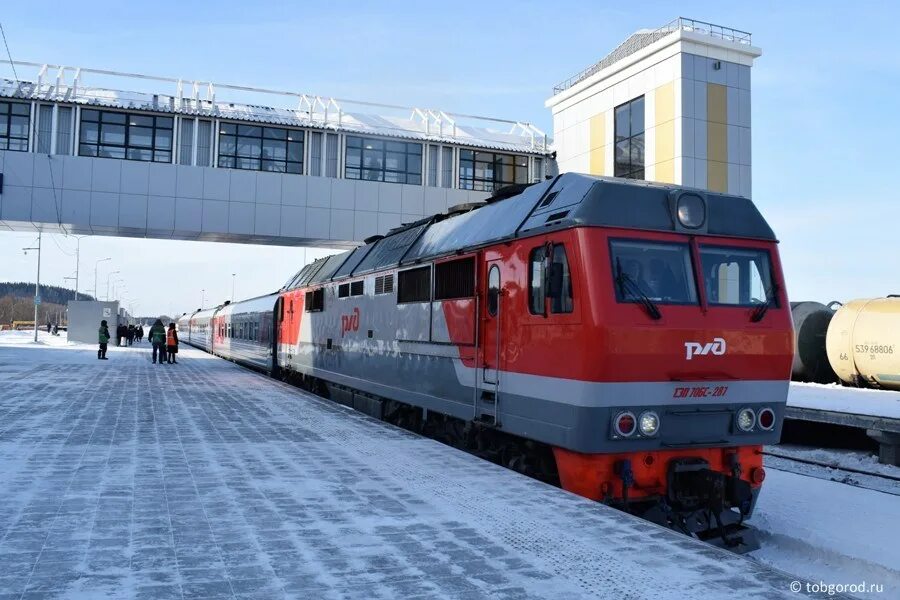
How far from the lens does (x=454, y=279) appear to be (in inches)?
348

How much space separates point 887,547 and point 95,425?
10.0 m

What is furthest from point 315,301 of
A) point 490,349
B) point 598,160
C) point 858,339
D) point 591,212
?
point 598,160

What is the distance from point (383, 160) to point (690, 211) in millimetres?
24793

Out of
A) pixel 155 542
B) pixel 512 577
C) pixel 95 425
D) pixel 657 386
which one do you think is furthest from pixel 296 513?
pixel 95 425

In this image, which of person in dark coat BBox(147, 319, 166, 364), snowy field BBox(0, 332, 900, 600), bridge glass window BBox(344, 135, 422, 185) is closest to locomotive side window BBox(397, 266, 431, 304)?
snowy field BBox(0, 332, 900, 600)

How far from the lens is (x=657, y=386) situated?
6.43 m

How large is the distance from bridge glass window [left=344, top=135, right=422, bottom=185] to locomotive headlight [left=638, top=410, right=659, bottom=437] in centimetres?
2499

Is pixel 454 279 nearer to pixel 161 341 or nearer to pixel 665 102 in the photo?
pixel 665 102

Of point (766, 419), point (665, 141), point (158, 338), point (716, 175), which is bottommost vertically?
point (766, 419)

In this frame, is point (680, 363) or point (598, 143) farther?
point (598, 143)

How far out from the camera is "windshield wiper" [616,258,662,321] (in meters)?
6.41

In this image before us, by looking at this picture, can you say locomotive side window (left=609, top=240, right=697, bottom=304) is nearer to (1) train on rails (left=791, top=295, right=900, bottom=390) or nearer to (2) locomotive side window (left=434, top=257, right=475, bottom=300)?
(2) locomotive side window (left=434, top=257, right=475, bottom=300)

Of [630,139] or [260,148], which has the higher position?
[260,148]

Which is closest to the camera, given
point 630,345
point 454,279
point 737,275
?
point 630,345
